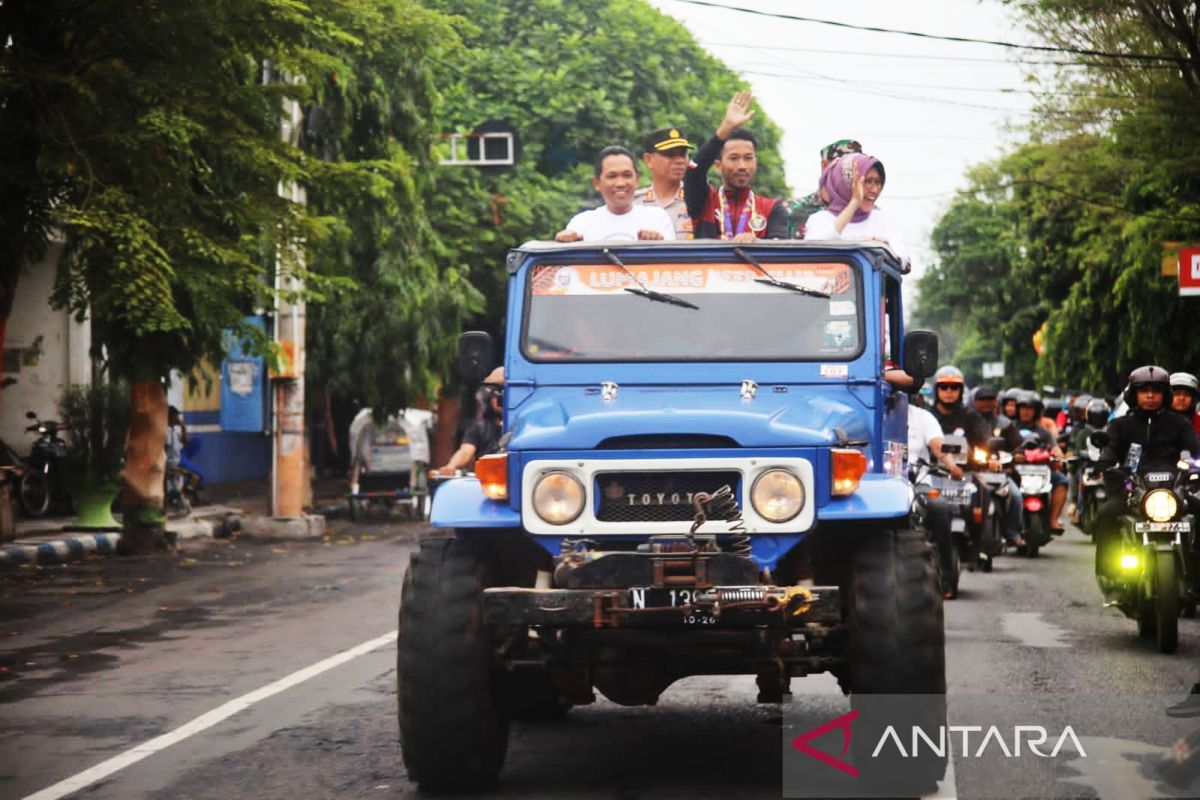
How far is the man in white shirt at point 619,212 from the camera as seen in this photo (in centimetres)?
1027

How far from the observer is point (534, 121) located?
142ft

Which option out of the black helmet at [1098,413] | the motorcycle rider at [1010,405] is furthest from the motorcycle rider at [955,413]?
the motorcycle rider at [1010,405]

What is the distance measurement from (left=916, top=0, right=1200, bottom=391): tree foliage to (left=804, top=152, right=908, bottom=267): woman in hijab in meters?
15.3

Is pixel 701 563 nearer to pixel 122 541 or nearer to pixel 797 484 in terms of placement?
pixel 797 484

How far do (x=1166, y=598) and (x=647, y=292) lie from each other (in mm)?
A: 4923

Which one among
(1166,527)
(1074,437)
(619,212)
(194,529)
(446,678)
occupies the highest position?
(619,212)

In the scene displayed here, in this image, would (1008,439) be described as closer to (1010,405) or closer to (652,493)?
(1010,405)

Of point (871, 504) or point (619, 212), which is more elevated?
point (619, 212)

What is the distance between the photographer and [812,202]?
443 inches

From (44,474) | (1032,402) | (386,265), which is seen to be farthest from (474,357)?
(386,265)

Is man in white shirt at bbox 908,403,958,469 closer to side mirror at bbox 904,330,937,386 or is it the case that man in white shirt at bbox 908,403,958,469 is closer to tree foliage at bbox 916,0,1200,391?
side mirror at bbox 904,330,937,386

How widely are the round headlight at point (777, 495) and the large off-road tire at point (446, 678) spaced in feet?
3.74

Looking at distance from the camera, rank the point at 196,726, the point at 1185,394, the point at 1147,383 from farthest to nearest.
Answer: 1. the point at 1185,394
2. the point at 1147,383
3. the point at 196,726

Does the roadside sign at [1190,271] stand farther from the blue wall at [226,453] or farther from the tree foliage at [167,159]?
the blue wall at [226,453]
